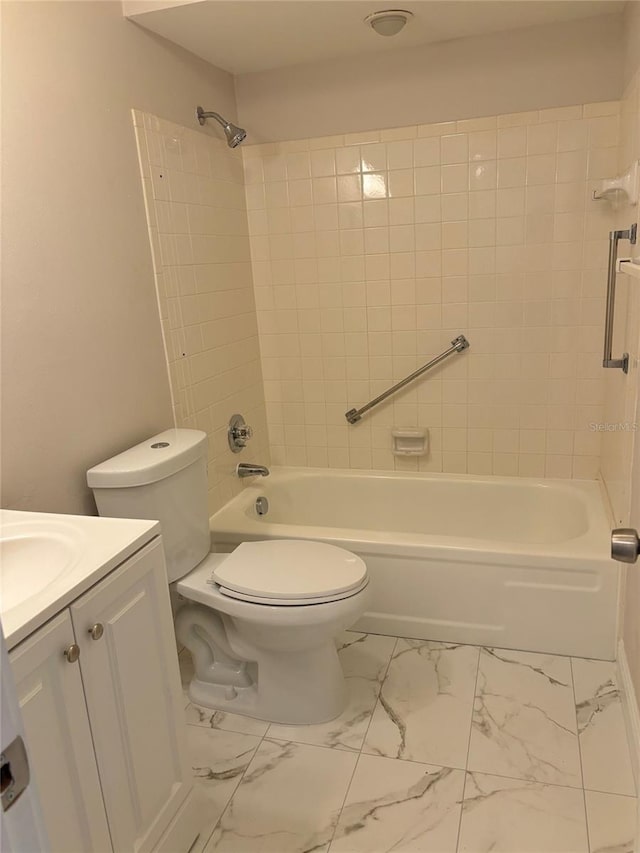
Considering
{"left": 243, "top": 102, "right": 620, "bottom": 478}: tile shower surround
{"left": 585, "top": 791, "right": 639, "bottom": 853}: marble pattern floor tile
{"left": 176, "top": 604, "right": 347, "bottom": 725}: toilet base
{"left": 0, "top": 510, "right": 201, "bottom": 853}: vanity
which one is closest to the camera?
{"left": 0, "top": 510, "right": 201, "bottom": 853}: vanity

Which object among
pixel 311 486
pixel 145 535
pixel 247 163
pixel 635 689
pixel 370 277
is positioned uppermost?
pixel 247 163

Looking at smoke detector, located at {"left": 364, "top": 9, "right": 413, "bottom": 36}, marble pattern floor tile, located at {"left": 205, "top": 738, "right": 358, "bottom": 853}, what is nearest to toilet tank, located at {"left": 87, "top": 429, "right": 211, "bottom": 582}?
marble pattern floor tile, located at {"left": 205, "top": 738, "right": 358, "bottom": 853}

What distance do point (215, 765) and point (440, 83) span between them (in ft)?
8.12

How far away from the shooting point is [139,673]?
1.36 m

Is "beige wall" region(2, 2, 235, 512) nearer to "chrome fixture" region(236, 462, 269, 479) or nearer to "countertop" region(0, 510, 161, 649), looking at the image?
"countertop" region(0, 510, 161, 649)

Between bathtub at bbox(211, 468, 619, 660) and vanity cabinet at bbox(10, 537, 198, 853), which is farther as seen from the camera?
bathtub at bbox(211, 468, 619, 660)

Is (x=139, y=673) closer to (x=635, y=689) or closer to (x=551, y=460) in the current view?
(x=635, y=689)

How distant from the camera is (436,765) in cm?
176

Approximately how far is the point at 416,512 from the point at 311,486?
0.49 m

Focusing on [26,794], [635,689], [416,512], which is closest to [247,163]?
[416,512]

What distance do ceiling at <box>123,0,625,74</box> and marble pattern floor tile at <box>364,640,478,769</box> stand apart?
6.90 ft

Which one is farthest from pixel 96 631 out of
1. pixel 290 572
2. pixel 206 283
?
pixel 206 283

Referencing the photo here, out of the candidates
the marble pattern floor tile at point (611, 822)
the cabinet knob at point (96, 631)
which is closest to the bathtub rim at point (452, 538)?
the marble pattern floor tile at point (611, 822)

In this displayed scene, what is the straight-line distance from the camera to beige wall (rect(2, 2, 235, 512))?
1.58 meters
